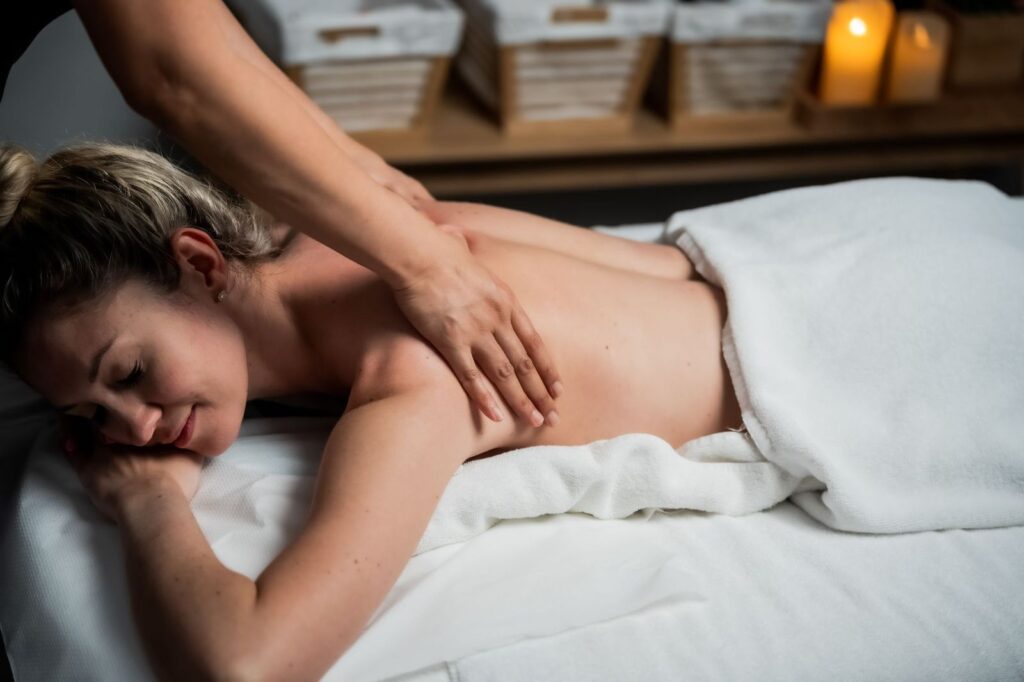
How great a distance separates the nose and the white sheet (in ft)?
0.37

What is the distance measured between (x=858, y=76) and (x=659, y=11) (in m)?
0.49

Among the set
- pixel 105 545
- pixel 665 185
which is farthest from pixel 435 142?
pixel 105 545

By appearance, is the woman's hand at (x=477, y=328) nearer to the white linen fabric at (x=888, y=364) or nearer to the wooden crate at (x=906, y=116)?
the white linen fabric at (x=888, y=364)

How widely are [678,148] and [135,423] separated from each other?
1.54 meters

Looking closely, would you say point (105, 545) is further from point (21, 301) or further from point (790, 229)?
point (790, 229)

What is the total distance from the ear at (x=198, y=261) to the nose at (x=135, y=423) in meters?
0.14

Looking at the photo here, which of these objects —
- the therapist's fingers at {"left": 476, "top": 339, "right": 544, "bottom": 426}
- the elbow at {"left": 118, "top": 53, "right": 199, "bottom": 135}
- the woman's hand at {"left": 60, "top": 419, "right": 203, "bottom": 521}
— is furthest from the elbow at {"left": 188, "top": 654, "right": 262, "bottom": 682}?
the elbow at {"left": 118, "top": 53, "right": 199, "bottom": 135}

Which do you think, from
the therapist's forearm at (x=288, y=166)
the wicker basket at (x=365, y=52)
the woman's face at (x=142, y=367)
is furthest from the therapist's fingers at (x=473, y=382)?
the wicker basket at (x=365, y=52)

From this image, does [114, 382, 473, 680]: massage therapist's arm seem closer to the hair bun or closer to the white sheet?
the white sheet

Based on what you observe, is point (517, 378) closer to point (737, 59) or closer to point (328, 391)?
point (328, 391)

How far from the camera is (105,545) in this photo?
1.11m

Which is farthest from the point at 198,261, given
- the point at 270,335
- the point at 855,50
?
the point at 855,50

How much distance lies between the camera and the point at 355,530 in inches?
38.2

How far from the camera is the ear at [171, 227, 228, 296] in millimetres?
1125
